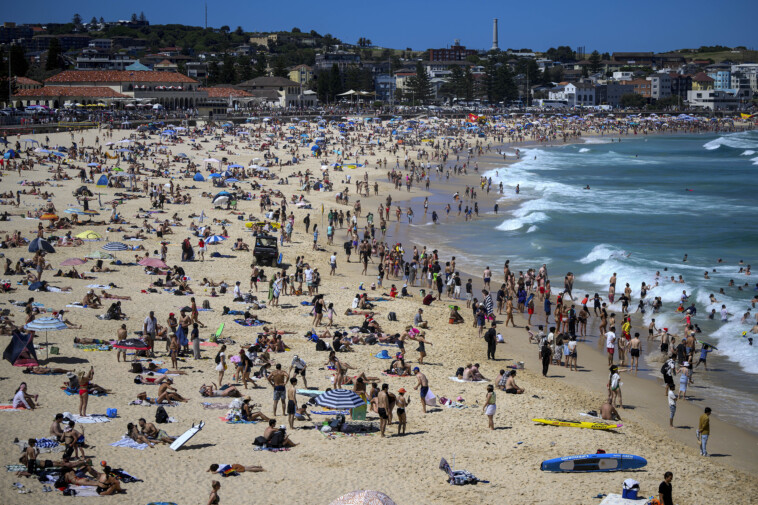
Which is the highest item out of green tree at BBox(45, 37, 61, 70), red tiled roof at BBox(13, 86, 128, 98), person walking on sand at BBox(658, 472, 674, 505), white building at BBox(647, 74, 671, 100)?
green tree at BBox(45, 37, 61, 70)

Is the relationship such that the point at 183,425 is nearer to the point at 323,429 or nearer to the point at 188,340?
the point at 323,429

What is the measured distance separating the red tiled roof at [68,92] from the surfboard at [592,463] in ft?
214

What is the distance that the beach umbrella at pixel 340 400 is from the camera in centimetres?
1202

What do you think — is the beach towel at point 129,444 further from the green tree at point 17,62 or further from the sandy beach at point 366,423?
the green tree at point 17,62

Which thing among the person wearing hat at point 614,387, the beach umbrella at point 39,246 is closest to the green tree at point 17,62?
the beach umbrella at point 39,246

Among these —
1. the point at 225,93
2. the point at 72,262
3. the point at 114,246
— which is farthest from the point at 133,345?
the point at 225,93

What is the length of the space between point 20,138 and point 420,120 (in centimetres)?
5575

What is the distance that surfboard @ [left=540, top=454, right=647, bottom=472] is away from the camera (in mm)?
10922

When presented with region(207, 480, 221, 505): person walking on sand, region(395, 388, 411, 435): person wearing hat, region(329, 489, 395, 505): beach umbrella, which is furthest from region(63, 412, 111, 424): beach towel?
region(329, 489, 395, 505): beach umbrella

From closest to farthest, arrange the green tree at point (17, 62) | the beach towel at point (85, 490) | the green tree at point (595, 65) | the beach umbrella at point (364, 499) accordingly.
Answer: the beach umbrella at point (364, 499) < the beach towel at point (85, 490) < the green tree at point (17, 62) < the green tree at point (595, 65)

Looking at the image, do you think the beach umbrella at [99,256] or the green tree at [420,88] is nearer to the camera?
the beach umbrella at [99,256]

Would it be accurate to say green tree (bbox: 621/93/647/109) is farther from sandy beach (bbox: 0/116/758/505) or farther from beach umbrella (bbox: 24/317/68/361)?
beach umbrella (bbox: 24/317/68/361)

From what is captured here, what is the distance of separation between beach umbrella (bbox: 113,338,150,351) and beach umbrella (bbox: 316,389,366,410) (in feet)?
13.4

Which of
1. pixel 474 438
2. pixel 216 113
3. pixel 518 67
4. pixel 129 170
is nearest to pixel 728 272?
pixel 474 438
